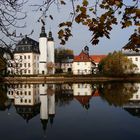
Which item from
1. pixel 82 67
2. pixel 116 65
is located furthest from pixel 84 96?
pixel 82 67

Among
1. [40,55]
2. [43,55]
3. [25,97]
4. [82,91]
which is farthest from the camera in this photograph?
[40,55]

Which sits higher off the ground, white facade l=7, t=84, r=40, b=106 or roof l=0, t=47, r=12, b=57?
roof l=0, t=47, r=12, b=57

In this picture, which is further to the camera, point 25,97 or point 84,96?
point 25,97

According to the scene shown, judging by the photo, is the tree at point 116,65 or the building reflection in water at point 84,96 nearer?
the building reflection in water at point 84,96

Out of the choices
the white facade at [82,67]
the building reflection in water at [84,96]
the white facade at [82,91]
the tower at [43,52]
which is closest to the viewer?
the building reflection in water at [84,96]

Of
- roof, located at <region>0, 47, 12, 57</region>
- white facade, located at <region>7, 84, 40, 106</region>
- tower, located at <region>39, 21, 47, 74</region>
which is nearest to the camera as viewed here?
roof, located at <region>0, 47, 12, 57</region>

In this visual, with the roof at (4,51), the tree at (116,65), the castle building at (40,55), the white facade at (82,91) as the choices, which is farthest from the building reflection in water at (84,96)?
the castle building at (40,55)

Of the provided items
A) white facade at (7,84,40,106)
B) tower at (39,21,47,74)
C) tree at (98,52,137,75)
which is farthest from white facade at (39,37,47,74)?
white facade at (7,84,40,106)

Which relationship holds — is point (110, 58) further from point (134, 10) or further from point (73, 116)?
point (134, 10)

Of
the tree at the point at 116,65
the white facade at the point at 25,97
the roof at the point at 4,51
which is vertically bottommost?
the white facade at the point at 25,97

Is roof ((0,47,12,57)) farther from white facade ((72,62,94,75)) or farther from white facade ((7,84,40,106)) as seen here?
white facade ((72,62,94,75))

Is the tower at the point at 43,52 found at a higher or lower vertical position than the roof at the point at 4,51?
higher

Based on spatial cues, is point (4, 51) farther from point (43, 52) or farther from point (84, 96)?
point (43, 52)

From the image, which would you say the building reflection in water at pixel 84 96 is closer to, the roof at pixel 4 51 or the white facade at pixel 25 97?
the white facade at pixel 25 97
